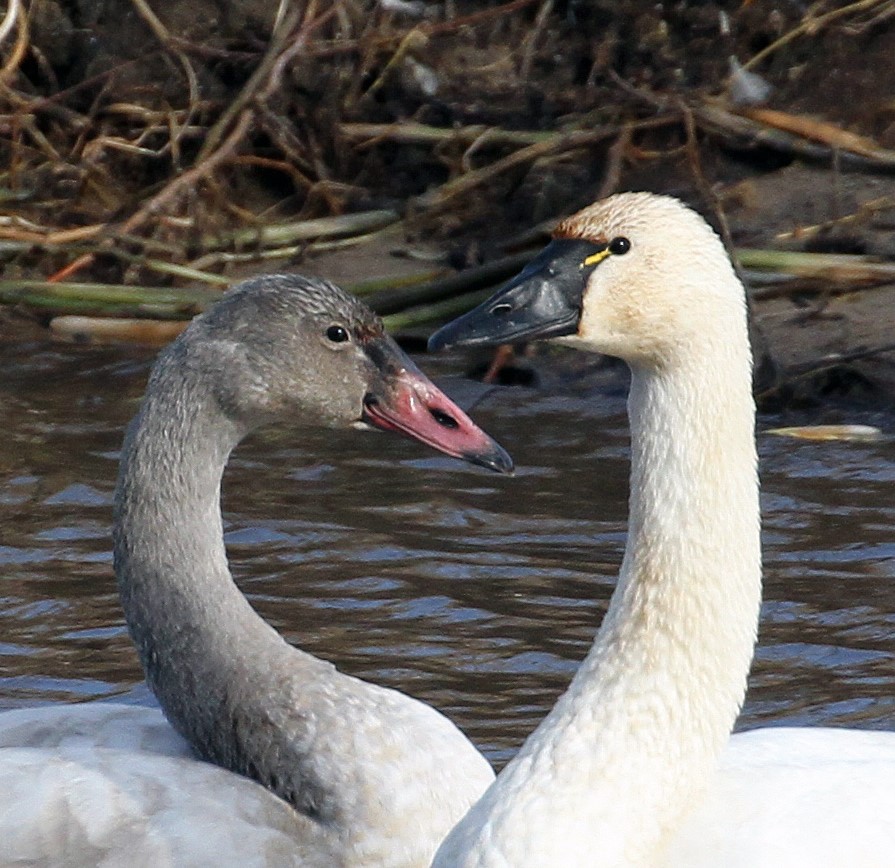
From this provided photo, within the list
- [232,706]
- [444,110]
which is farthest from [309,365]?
[444,110]

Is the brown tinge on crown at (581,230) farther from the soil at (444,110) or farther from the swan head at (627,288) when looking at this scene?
the soil at (444,110)

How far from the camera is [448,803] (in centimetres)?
418

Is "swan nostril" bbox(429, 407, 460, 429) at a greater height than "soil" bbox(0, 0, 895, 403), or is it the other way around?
"soil" bbox(0, 0, 895, 403)

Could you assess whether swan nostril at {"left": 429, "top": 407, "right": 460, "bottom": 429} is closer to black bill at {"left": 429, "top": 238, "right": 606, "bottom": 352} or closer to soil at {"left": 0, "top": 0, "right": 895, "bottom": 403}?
black bill at {"left": 429, "top": 238, "right": 606, "bottom": 352}

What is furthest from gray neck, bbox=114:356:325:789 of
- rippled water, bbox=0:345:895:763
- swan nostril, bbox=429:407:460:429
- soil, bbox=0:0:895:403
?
soil, bbox=0:0:895:403

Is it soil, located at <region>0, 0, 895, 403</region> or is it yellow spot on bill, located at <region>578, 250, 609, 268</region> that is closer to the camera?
yellow spot on bill, located at <region>578, 250, 609, 268</region>

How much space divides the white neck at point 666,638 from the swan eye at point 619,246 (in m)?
0.20

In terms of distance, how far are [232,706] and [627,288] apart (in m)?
1.28

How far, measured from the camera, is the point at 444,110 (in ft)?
32.3

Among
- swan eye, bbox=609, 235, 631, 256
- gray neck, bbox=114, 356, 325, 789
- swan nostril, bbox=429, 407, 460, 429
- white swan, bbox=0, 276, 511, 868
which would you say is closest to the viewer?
swan eye, bbox=609, 235, 631, 256

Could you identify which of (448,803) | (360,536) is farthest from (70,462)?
(448,803)

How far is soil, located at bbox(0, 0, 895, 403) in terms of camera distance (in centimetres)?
906

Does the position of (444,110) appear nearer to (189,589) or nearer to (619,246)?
(189,589)

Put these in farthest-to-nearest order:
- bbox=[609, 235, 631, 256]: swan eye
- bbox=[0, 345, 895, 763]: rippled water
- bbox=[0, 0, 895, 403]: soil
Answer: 1. bbox=[0, 0, 895, 403]: soil
2. bbox=[0, 345, 895, 763]: rippled water
3. bbox=[609, 235, 631, 256]: swan eye
